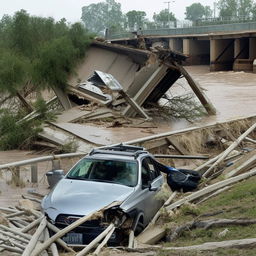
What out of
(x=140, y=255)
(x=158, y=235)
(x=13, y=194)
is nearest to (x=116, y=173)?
(x=158, y=235)

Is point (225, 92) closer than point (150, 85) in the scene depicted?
No

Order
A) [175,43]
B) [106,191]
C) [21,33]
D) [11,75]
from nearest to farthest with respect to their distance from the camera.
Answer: [106,191], [11,75], [21,33], [175,43]

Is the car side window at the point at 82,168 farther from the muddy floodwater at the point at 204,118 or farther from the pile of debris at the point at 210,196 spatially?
the muddy floodwater at the point at 204,118

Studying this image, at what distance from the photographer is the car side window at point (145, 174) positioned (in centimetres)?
1089

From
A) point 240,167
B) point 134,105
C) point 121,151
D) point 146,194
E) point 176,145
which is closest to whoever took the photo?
point 146,194

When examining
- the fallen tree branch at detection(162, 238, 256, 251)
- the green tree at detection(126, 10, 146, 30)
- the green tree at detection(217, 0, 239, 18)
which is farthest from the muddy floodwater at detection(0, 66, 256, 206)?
the green tree at detection(126, 10, 146, 30)

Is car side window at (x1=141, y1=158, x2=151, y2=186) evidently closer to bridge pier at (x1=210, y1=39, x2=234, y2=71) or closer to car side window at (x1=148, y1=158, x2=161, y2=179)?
car side window at (x1=148, y1=158, x2=161, y2=179)

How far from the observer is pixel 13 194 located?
47.6ft

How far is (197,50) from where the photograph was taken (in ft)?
251

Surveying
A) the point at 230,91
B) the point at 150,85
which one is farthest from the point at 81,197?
the point at 230,91

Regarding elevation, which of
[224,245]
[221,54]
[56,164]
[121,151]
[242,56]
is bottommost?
[242,56]

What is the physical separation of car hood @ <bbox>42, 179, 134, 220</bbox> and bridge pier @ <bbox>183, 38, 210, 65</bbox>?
64.3 m

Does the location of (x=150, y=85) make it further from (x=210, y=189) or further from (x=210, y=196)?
(x=210, y=196)

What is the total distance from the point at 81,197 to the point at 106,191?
19.8 inches
